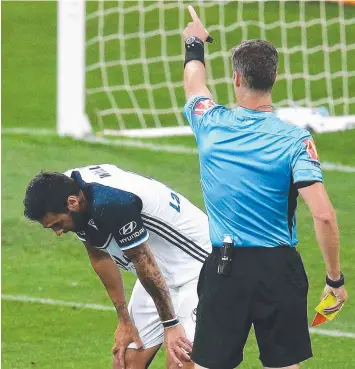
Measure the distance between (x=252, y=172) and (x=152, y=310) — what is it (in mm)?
1811

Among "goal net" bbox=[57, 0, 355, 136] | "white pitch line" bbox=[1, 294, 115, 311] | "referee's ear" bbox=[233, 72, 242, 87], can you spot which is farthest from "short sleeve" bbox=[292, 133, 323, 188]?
"goal net" bbox=[57, 0, 355, 136]

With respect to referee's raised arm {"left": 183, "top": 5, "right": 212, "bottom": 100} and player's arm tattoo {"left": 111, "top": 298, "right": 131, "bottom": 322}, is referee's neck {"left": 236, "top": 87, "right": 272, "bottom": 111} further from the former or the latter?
player's arm tattoo {"left": 111, "top": 298, "right": 131, "bottom": 322}

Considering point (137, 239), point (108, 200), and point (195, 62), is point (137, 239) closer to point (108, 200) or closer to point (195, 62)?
point (108, 200)

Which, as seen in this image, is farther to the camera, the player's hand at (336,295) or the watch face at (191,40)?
the watch face at (191,40)

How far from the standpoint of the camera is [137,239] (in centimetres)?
670

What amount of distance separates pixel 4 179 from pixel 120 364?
20.9 ft

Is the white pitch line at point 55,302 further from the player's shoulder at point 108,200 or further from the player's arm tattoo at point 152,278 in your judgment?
the player's shoulder at point 108,200

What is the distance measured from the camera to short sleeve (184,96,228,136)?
20.4 feet

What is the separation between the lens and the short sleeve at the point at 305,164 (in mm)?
5793

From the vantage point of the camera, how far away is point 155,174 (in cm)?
1349

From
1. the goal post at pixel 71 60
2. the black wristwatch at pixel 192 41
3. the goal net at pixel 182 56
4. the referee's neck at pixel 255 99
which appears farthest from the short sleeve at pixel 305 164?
the goal net at pixel 182 56

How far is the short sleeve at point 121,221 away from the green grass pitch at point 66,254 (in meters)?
2.19

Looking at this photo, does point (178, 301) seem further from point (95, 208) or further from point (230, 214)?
point (230, 214)

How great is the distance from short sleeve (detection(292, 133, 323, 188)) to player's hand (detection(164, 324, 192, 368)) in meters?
1.36
